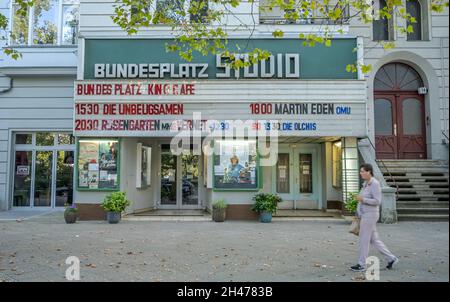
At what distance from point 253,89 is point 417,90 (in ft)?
22.7

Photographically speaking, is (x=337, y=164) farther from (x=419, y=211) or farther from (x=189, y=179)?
(x=189, y=179)

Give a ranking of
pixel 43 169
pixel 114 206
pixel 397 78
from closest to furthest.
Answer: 1. pixel 114 206
2. pixel 397 78
3. pixel 43 169

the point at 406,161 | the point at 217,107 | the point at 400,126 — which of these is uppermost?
the point at 217,107

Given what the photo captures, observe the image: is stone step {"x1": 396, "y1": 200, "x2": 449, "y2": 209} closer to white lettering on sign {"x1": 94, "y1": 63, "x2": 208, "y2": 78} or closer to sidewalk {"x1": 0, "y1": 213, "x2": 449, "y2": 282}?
sidewalk {"x1": 0, "y1": 213, "x2": 449, "y2": 282}

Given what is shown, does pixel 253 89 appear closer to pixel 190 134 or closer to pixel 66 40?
pixel 190 134

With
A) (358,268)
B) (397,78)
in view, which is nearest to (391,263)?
Result: (358,268)

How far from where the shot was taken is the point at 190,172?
16.8 m

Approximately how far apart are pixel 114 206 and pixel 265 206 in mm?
4655

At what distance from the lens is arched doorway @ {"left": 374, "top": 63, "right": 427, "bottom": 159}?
52.5ft

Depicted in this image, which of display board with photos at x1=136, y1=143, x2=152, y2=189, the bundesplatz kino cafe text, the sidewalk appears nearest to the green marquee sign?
the bundesplatz kino cafe text

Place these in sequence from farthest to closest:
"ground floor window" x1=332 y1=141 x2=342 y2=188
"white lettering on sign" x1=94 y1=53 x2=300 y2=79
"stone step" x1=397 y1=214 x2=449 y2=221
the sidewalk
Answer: "ground floor window" x1=332 y1=141 x2=342 y2=188 → "white lettering on sign" x1=94 y1=53 x2=300 y2=79 → "stone step" x1=397 y1=214 x2=449 y2=221 → the sidewalk

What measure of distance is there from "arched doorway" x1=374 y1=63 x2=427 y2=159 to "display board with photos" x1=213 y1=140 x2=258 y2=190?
5366mm

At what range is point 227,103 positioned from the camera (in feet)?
45.1
